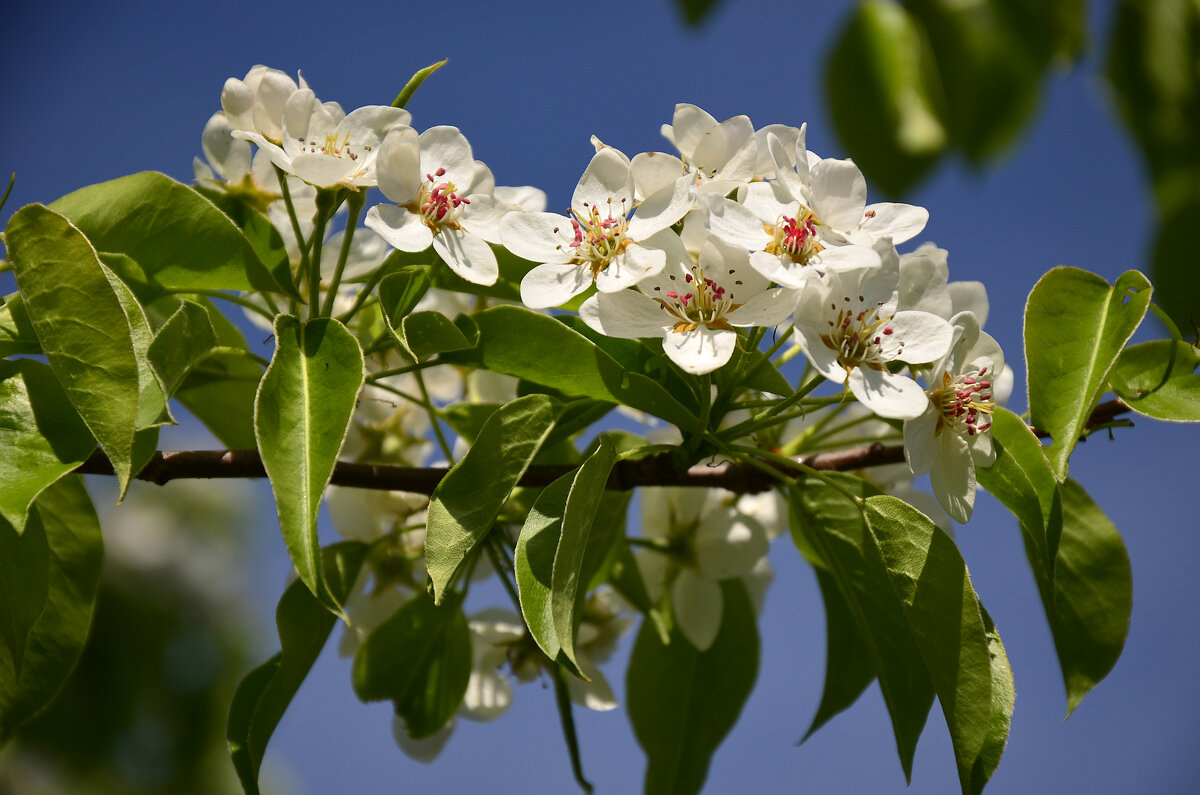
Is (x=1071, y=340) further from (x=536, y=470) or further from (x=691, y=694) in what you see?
(x=691, y=694)

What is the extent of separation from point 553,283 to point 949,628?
1.58ft

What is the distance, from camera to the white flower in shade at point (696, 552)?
1294 millimetres

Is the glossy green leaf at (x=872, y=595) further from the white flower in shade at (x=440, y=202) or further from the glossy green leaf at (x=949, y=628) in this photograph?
the white flower in shade at (x=440, y=202)

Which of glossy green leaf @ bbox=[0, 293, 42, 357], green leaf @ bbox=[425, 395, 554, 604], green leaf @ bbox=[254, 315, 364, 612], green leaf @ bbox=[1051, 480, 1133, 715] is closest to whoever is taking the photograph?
green leaf @ bbox=[254, 315, 364, 612]

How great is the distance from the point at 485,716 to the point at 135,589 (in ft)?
17.4

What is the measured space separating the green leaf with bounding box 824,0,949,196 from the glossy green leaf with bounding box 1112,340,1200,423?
39 centimetres

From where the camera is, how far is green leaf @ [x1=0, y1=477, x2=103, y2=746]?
955 mm

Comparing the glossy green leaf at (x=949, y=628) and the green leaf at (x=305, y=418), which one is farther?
the glossy green leaf at (x=949, y=628)

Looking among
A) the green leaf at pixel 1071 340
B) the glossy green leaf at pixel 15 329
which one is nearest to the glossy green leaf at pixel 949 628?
the green leaf at pixel 1071 340

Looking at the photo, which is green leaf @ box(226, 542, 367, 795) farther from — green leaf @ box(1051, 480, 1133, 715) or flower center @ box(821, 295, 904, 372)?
green leaf @ box(1051, 480, 1133, 715)

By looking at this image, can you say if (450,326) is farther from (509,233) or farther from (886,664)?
(886,664)

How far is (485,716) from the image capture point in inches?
55.8

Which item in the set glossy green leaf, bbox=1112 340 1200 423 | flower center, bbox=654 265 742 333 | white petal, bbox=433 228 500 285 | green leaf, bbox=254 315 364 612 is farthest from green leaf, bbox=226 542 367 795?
glossy green leaf, bbox=1112 340 1200 423

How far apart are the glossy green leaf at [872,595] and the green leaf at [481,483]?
338 millimetres
